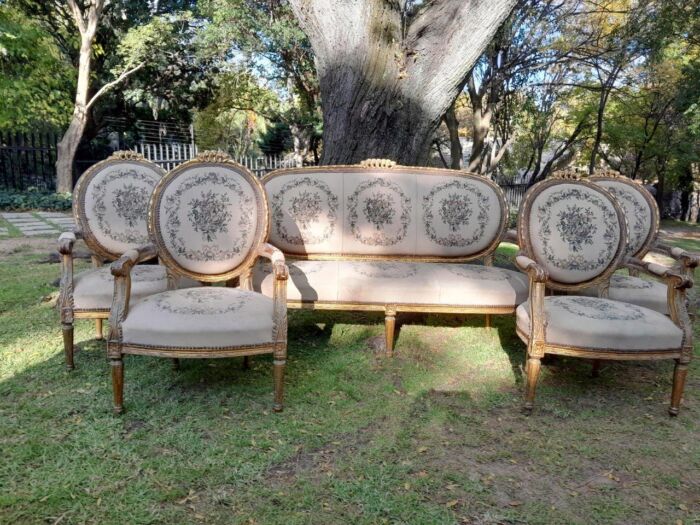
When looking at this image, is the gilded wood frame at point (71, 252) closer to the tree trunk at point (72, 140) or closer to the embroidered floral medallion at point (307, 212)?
the embroidered floral medallion at point (307, 212)

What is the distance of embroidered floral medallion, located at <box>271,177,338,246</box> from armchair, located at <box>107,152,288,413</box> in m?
0.71

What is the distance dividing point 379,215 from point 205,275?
1314mm

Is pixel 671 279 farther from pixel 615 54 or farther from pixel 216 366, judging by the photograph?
pixel 615 54

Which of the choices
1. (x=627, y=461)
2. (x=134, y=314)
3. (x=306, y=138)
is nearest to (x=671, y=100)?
(x=306, y=138)

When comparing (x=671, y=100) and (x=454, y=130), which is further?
(x=671, y=100)

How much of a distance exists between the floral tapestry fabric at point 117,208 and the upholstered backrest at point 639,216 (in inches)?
122

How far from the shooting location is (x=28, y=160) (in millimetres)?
11234

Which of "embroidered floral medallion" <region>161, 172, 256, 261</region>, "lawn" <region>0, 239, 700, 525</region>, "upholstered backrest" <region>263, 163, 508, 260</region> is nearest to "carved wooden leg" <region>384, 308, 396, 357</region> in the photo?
"lawn" <region>0, 239, 700, 525</region>

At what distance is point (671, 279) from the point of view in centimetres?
244

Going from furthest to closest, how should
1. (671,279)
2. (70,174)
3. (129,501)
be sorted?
(70,174)
(671,279)
(129,501)

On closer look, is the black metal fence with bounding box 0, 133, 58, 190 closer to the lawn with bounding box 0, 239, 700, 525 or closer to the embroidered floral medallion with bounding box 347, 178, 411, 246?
the lawn with bounding box 0, 239, 700, 525

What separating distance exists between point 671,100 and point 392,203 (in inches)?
469

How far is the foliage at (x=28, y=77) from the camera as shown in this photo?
8562 mm

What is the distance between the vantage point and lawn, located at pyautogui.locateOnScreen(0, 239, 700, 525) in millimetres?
1711
